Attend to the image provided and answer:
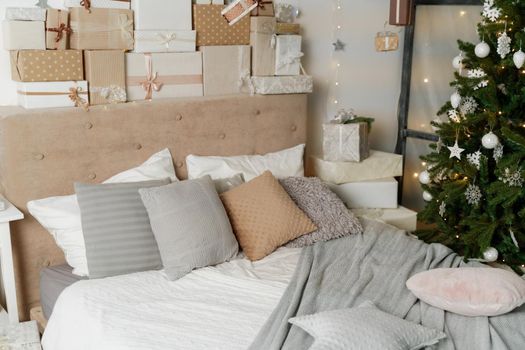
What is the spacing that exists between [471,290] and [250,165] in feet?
4.57

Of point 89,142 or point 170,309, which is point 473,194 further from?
point 89,142

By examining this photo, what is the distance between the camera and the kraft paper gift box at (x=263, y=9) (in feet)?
11.1

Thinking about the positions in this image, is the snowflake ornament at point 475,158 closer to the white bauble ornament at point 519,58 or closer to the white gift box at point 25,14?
the white bauble ornament at point 519,58

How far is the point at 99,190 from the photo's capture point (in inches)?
104

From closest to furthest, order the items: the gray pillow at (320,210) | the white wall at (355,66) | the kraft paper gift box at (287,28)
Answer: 1. the gray pillow at (320,210)
2. the kraft paper gift box at (287,28)
3. the white wall at (355,66)

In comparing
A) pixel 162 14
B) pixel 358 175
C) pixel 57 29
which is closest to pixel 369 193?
pixel 358 175

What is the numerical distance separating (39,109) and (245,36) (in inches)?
45.9

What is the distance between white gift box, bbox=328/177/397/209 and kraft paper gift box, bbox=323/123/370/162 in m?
0.15

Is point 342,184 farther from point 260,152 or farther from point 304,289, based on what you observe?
point 304,289

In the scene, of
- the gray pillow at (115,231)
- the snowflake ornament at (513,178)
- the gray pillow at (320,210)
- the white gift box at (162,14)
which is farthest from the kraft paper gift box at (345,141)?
the gray pillow at (115,231)

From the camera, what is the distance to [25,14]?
274 cm

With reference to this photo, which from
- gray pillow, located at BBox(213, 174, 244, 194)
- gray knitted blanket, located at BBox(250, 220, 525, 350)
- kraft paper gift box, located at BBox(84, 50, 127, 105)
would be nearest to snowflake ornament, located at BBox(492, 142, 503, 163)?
gray knitted blanket, located at BBox(250, 220, 525, 350)

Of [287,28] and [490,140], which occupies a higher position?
[287,28]

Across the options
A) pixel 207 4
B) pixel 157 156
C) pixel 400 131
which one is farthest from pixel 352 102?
pixel 157 156
